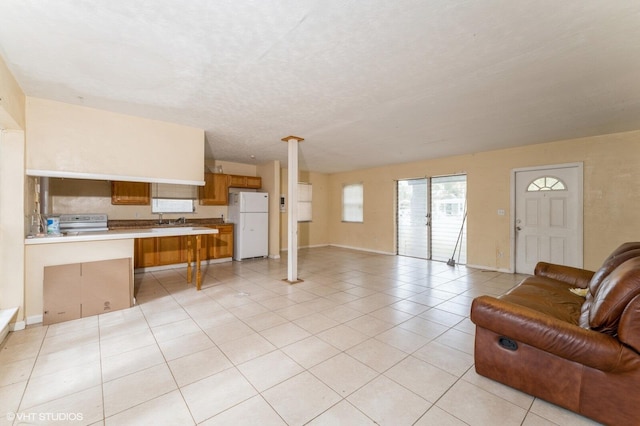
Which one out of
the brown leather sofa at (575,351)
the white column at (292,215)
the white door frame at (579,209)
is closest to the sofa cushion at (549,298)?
the brown leather sofa at (575,351)

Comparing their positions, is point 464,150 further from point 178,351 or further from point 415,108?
point 178,351

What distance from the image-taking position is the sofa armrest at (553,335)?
1.57m

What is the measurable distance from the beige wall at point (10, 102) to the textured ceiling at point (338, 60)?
0.34 feet

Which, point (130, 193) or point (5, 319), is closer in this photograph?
point (5, 319)

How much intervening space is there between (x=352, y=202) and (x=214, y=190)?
4412mm

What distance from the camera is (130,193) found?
5398mm

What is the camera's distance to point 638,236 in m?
4.14

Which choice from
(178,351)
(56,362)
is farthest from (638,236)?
(56,362)

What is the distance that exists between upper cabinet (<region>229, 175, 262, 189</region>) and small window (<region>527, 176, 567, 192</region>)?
6.31 meters

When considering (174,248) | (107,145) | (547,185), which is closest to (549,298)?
(547,185)

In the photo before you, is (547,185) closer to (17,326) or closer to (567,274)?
(567,274)

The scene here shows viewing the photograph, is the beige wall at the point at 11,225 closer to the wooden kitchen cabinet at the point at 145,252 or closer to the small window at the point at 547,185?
the wooden kitchen cabinet at the point at 145,252

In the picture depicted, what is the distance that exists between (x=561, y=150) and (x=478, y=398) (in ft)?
16.8

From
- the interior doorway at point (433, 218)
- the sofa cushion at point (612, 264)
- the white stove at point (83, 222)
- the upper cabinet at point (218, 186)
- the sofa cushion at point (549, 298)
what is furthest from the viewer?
the upper cabinet at point (218, 186)
